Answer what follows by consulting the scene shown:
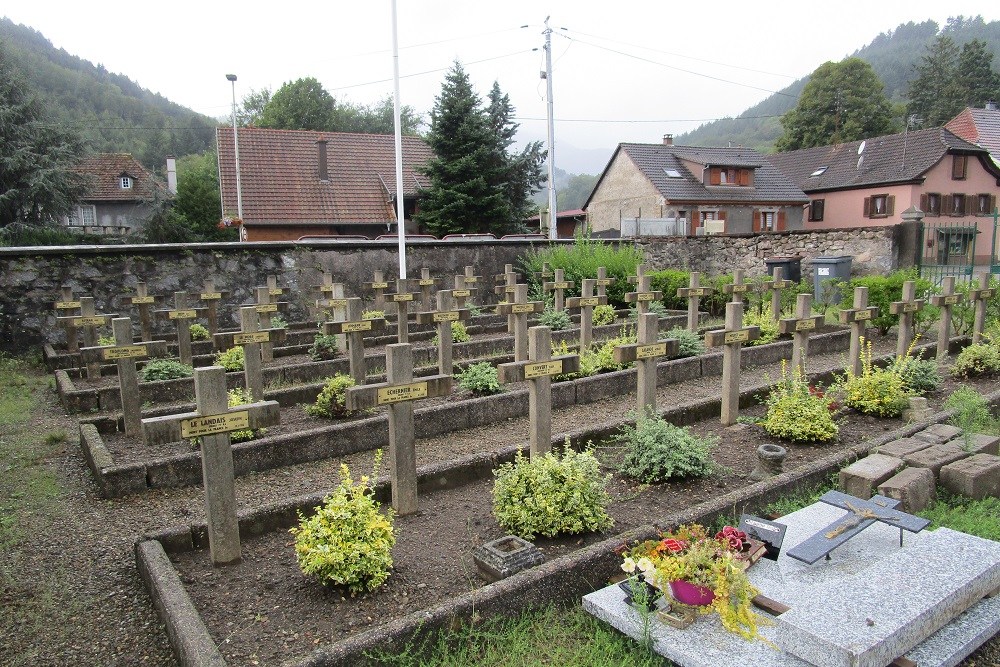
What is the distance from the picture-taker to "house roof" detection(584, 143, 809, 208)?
103 ft

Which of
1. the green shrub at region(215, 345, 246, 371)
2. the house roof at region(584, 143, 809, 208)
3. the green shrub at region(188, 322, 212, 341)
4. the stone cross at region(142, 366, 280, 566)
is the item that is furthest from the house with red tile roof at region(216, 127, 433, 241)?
the stone cross at region(142, 366, 280, 566)

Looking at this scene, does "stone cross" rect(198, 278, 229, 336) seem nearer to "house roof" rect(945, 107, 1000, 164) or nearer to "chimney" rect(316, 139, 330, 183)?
"chimney" rect(316, 139, 330, 183)

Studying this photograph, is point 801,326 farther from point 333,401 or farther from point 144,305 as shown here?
point 144,305

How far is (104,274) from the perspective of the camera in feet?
39.6

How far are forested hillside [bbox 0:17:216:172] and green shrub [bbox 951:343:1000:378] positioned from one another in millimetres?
60121

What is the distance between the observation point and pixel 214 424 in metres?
4.07

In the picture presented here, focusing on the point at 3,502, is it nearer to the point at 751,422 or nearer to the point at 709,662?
the point at 709,662

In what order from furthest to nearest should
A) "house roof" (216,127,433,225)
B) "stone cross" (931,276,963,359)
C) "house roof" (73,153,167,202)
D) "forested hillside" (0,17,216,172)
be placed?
"forested hillside" (0,17,216,172)
"house roof" (73,153,167,202)
"house roof" (216,127,433,225)
"stone cross" (931,276,963,359)

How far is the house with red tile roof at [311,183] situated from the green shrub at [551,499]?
23524mm

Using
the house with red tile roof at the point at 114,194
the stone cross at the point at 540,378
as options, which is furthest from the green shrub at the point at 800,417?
the house with red tile roof at the point at 114,194

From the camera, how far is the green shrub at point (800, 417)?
6180mm

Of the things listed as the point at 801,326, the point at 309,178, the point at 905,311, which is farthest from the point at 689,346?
the point at 309,178

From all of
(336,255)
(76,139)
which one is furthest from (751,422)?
(76,139)

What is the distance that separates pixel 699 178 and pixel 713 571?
104 ft
